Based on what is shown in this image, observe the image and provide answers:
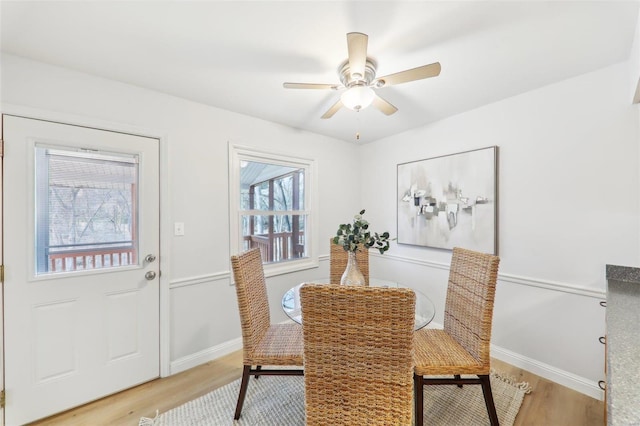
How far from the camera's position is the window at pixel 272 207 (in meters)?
2.63

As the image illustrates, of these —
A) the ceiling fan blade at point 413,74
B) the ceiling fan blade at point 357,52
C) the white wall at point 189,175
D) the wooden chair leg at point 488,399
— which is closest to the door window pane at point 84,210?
the white wall at point 189,175

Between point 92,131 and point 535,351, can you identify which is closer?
point 92,131

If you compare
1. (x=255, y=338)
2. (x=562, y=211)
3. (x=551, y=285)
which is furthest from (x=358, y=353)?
(x=562, y=211)

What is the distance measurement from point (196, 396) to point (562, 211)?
9.90 feet

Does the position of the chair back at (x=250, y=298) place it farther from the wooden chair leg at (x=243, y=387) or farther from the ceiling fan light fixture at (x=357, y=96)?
the ceiling fan light fixture at (x=357, y=96)

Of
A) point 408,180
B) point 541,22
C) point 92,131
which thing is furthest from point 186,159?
point 541,22

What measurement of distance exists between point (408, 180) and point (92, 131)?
287cm

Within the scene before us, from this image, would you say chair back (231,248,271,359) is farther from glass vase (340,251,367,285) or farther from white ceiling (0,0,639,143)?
white ceiling (0,0,639,143)

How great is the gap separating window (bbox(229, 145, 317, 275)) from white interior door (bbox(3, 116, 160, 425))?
71 cm

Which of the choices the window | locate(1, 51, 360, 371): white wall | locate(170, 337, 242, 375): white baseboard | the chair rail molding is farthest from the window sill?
the chair rail molding

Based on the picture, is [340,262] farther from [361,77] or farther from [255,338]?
[361,77]

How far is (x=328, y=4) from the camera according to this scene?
4.11ft

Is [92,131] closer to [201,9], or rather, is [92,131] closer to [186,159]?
[186,159]

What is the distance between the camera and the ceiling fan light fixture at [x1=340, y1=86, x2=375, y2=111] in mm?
1579
